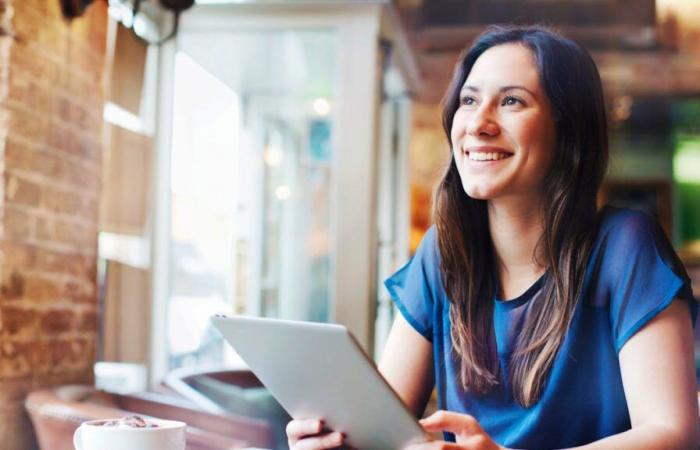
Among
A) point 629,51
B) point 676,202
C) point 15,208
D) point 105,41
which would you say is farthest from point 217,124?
point 676,202

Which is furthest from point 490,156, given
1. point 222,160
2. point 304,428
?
point 222,160

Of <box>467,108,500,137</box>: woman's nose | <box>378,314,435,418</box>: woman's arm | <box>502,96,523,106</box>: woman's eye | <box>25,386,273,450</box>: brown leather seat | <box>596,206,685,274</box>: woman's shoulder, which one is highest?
<box>502,96,523,106</box>: woman's eye

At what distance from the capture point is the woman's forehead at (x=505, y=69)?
1414mm

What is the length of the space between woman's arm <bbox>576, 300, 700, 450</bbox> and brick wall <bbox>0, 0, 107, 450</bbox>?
1.59 m

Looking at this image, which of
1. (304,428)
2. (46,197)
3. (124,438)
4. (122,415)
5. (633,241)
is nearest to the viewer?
(124,438)

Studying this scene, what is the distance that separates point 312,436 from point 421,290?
0.40m

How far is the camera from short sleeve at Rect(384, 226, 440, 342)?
60.8 inches

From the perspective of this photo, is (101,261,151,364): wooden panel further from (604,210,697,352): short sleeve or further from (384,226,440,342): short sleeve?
(604,210,697,352): short sleeve

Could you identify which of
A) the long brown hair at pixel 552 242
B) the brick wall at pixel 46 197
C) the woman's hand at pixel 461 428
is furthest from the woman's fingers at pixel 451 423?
the brick wall at pixel 46 197

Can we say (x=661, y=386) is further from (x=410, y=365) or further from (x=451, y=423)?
(x=410, y=365)

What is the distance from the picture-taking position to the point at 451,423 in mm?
1129

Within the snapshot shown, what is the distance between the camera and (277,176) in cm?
513

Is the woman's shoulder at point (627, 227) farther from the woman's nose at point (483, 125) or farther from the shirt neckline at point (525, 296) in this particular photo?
the woman's nose at point (483, 125)

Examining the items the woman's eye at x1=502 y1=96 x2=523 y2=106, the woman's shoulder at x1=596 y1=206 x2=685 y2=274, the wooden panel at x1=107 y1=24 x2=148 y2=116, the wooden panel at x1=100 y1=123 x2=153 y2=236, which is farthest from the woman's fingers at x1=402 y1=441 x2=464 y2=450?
the wooden panel at x1=107 y1=24 x2=148 y2=116
